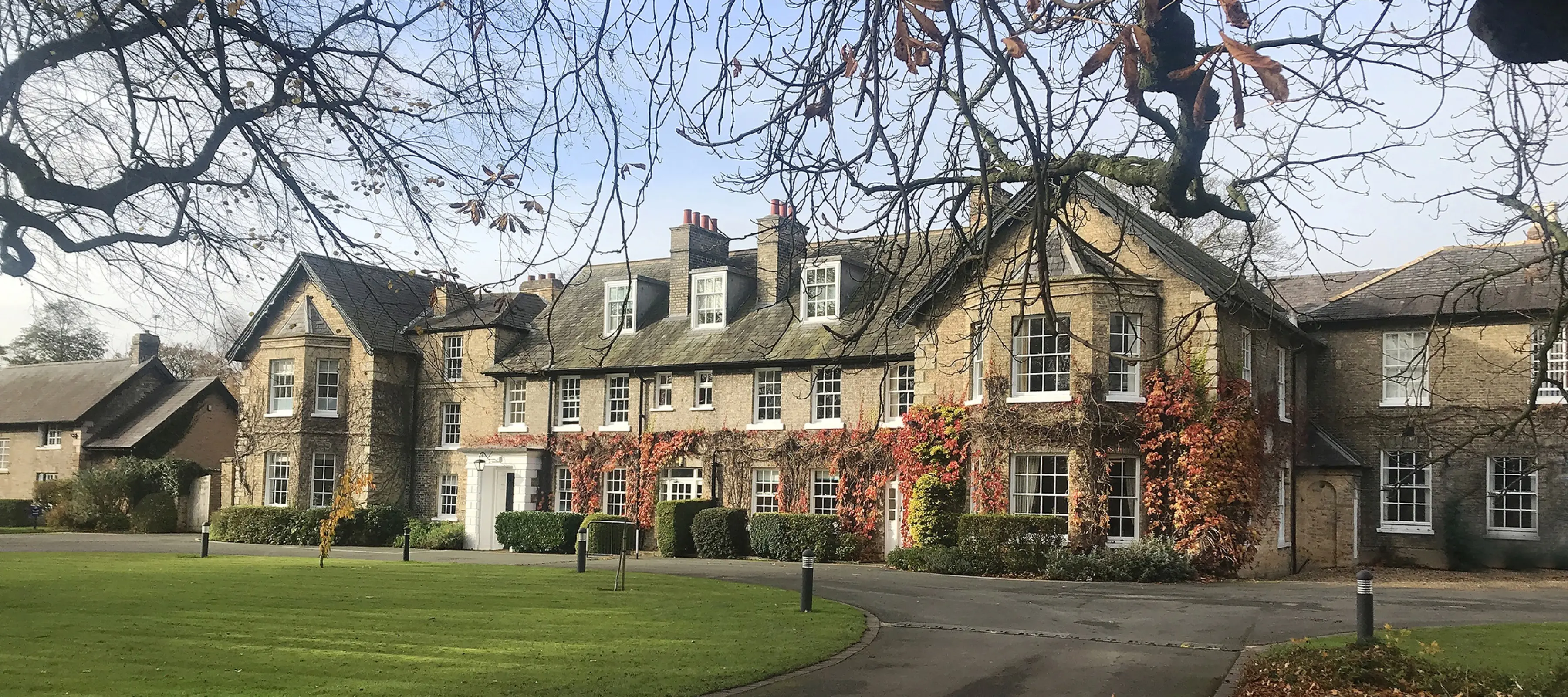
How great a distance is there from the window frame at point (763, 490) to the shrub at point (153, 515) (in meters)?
21.4

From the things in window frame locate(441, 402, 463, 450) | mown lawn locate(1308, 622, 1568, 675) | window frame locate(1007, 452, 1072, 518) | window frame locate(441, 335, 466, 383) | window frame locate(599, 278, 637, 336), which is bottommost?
mown lawn locate(1308, 622, 1568, 675)

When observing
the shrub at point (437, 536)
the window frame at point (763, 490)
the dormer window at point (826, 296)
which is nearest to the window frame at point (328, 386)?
the shrub at point (437, 536)

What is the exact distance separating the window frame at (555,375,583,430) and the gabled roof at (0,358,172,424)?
2122cm

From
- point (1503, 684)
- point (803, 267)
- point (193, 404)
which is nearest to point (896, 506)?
point (1503, 684)

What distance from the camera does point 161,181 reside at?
22.6 ft

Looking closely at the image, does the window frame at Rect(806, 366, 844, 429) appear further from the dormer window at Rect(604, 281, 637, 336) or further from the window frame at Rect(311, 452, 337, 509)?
the window frame at Rect(311, 452, 337, 509)

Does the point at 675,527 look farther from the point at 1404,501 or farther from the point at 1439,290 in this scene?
the point at 1439,290

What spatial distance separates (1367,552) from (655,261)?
22901 mm

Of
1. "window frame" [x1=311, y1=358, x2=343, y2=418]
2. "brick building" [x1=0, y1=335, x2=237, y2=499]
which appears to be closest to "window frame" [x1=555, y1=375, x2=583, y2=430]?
"window frame" [x1=311, y1=358, x2=343, y2=418]

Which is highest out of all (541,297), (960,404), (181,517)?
(541,297)

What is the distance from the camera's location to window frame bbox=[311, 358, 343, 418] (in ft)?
120

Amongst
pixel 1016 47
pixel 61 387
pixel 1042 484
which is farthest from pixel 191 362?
pixel 1016 47

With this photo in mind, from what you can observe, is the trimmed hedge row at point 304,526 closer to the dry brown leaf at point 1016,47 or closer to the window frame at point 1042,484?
the window frame at point 1042,484

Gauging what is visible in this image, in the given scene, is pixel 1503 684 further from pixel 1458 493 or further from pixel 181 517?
pixel 181 517
